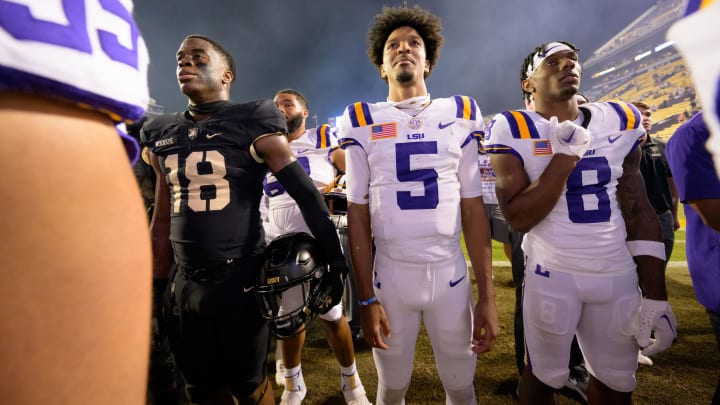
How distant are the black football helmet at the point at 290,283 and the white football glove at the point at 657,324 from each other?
1646 millimetres

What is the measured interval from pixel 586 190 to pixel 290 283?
1.75 meters

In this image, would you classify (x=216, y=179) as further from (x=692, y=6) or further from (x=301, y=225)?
(x=692, y=6)

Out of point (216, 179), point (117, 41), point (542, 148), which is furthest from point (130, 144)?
point (542, 148)

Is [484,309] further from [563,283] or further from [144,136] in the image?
[144,136]

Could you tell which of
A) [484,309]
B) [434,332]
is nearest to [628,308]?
[484,309]

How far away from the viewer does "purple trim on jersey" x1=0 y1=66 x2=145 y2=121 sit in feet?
1.00

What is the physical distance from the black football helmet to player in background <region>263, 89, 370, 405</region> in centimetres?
6

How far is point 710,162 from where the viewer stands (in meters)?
1.41

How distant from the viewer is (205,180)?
5.28 feet

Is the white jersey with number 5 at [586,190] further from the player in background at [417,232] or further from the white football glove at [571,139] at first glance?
the player in background at [417,232]

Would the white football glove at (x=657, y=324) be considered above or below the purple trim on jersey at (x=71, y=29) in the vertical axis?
below

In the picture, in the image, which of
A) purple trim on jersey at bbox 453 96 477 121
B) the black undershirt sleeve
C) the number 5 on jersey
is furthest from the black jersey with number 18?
purple trim on jersey at bbox 453 96 477 121

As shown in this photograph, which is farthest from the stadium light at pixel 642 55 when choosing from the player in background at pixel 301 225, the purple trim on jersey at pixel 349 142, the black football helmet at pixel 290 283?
the black football helmet at pixel 290 283

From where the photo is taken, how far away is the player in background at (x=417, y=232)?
169 centimetres
